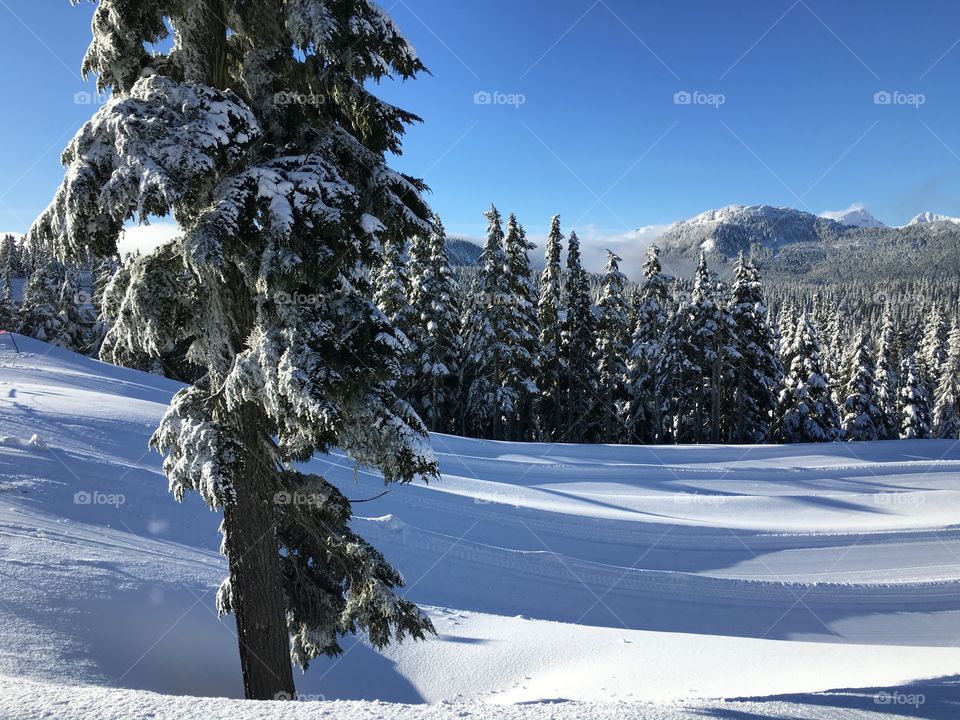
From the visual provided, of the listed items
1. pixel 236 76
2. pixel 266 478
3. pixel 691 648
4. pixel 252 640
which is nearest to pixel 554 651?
pixel 691 648

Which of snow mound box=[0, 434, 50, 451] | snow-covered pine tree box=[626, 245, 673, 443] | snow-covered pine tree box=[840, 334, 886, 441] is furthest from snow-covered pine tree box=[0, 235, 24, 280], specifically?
snow-covered pine tree box=[840, 334, 886, 441]

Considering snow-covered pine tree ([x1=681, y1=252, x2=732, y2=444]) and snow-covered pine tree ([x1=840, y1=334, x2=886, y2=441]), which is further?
snow-covered pine tree ([x1=840, y1=334, x2=886, y2=441])

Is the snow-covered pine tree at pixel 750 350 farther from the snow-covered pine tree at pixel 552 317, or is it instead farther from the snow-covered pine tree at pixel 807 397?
the snow-covered pine tree at pixel 552 317

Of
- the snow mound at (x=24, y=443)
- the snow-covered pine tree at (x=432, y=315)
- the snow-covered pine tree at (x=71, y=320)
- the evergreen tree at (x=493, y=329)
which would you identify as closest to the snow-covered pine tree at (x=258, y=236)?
the snow mound at (x=24, y=443)

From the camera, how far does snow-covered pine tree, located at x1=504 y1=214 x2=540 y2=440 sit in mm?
33469

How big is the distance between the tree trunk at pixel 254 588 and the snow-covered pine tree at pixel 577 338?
3298 cm

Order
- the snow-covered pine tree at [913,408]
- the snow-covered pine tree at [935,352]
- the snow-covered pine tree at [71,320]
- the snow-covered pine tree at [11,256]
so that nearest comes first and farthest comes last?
the snow-covered pine tree at [913,408] → the snow-covered pine tree at [71,320] → the snow-covered pine tree at [935,352] → the snow-covered pine tree at [11,256]

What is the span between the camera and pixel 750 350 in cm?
3506

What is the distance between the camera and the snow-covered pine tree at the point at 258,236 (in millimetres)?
4488

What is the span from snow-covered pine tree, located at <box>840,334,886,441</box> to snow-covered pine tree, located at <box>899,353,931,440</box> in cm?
543

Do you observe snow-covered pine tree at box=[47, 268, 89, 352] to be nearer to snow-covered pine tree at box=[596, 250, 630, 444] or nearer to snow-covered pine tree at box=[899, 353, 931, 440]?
snow-covered pine tree at box=[596, 250, 630, 444]

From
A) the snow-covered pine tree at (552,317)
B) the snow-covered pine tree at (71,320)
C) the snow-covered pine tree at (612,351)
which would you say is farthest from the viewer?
the snow-covered pine tree at (71,320)

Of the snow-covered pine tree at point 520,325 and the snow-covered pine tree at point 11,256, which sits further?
the snow-covered pine tree at point 11,256

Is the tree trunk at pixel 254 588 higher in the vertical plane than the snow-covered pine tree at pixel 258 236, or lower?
lower
